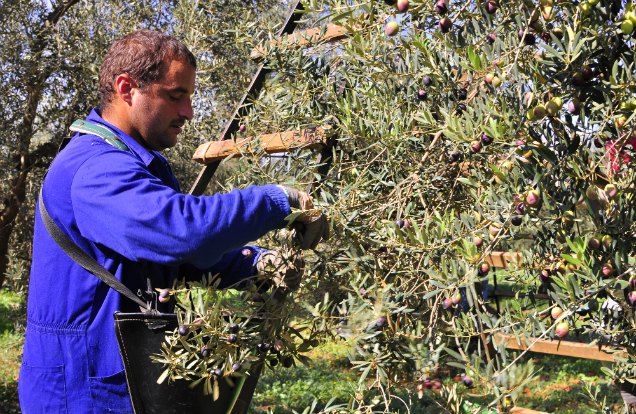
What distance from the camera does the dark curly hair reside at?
1.69 meters

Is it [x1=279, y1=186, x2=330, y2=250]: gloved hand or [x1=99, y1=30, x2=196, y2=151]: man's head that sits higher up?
[x1=99, y1=30, x2=196, y2=151]: man's head

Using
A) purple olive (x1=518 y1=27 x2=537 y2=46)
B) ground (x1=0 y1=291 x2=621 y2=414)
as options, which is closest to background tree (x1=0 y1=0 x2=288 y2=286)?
ground (x1=0 y1=291 x2=621 y2=414)

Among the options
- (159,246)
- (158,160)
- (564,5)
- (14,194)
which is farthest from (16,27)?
(564,5)

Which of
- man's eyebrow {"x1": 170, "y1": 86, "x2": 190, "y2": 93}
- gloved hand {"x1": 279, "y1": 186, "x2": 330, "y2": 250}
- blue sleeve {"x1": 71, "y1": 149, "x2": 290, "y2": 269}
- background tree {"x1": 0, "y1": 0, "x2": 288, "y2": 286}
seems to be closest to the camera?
blue sleeve {"x1": 71, "y1": 149, "x2": 290, "y2": 269}

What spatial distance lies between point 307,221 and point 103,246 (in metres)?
0.59

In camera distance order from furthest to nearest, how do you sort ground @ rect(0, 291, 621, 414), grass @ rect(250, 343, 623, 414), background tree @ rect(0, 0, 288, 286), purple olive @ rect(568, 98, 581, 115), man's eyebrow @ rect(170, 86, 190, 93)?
1. grass @ rect(250, 343, 623, 414)
2. ground @ rect(0, 291, 621, 414)
3. background tree @ rect(0, 0, 288, 286)
4. man's eyebrow @ rect(170, 86, 190, 93)
5. purple olive @ rect(568, 98, 581, 115)

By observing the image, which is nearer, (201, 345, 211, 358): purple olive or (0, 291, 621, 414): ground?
(201, 345, 211, 358): purple olive

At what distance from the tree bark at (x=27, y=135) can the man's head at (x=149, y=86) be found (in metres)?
2.65

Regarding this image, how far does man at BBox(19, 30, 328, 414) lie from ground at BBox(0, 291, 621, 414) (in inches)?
125

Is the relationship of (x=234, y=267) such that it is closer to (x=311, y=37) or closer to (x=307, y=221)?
(x=307, y=221)

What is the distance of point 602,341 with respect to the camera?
1.36 m

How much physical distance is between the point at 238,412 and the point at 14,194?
3.23 m

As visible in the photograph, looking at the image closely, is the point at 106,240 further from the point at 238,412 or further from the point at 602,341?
the point at 602,341

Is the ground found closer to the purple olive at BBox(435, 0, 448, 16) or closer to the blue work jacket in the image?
the blue work jacket
